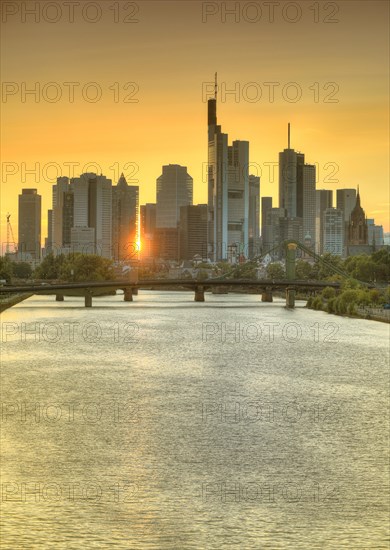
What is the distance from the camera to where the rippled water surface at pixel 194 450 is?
17.1 meters

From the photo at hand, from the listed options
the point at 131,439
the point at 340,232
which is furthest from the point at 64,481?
the point at 340,232

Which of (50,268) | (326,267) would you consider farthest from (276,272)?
(50,268)

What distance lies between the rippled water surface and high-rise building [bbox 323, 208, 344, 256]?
400ft

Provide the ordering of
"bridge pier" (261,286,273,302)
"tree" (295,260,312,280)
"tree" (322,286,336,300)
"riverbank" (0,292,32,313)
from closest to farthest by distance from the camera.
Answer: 1. "riverbank" (0,292,32,313)
2. "tree" (322,286,336,300)
3. "bridge pier" (261,286,273,302)
4. "tree" (295,260,312,280)

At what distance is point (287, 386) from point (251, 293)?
6406 centimetres

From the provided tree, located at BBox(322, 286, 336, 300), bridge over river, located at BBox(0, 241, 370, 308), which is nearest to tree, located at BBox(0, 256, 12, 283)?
bridge over river, located at BBox(0, 241, 370, 308)

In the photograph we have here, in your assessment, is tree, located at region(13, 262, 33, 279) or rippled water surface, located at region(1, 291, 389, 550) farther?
tree, located at region(13, 262, 33, 279)

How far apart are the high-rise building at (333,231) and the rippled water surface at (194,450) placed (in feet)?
400

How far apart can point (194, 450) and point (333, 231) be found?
142 meters

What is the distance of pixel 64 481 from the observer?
1862 cm

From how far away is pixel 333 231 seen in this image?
159750 mm

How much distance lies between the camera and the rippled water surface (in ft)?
56.0

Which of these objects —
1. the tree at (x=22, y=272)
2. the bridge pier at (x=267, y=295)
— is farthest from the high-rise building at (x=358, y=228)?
the bridge pier at (x=267, y=295)

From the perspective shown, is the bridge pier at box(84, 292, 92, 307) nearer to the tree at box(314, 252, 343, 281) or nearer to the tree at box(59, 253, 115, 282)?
the tree at box(59, 253, 115, 282)
